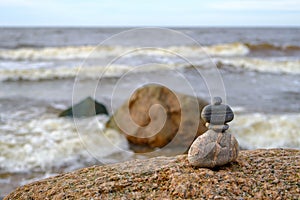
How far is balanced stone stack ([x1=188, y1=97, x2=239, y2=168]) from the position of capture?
3.11 m

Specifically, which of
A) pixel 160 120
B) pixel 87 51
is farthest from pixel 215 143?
pixel 87 51

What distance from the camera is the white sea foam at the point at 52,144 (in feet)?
19.9

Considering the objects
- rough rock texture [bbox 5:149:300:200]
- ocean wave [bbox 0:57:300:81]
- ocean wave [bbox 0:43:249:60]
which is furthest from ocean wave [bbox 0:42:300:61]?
rough rock texture [bbox 5:149:300:200]

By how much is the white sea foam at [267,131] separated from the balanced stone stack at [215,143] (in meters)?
3.90

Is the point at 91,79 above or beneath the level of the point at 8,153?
above

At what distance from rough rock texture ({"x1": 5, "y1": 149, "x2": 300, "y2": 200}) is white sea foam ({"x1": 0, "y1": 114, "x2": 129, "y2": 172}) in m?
2.73

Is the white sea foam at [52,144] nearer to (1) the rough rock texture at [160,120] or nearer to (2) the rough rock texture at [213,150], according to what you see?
(1) the rough rock texture at [160,120]

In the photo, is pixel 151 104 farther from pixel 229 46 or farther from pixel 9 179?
pixel 229 46

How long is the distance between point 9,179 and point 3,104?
5103 mm

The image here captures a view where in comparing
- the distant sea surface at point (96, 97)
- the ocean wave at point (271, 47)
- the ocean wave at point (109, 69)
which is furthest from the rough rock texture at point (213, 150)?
the ocean wave at point (271, 47)

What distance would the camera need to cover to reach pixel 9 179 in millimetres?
5492

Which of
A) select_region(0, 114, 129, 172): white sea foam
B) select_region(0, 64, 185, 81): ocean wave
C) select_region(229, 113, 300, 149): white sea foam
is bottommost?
select_region(0, 114, 129, 172): white sea foam

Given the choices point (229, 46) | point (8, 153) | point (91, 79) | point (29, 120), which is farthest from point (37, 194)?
point (229, 46)

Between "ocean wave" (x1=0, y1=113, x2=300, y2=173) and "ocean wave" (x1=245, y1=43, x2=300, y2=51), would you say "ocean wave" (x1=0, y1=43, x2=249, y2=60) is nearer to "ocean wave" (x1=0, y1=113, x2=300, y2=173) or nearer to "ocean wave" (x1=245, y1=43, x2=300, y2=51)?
"ocean wave" (x1=245, y1=43, x2=300, y2=51)
